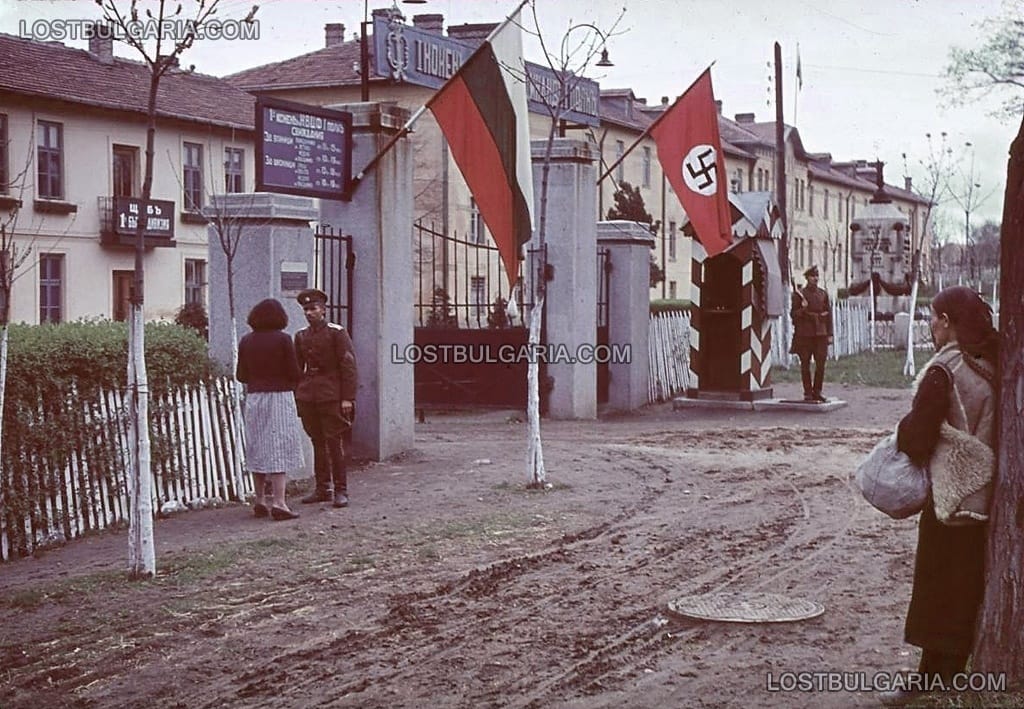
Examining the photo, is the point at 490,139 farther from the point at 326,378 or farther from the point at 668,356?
the point at 668,356

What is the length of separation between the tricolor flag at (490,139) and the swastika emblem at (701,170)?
352cm

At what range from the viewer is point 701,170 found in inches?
606

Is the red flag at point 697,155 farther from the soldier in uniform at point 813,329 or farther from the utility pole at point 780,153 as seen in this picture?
the utility pole at point 780,153

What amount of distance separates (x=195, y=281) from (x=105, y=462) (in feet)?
110

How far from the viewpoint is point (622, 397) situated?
21.2 meters

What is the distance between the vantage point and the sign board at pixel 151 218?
128ft

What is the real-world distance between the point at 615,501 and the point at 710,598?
160 inches

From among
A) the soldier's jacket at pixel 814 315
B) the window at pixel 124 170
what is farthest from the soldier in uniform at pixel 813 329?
the window at pixel 124 170

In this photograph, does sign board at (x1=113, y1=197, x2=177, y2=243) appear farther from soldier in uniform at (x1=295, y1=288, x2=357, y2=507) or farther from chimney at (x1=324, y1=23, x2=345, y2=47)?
soldier in uniform at (x1=295, y1=288, x2=357, y2=507)

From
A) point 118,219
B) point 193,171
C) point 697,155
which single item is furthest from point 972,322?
point 193,171

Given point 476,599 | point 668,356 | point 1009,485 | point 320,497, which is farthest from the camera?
point 668,356

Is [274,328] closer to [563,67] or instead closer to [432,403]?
[563,67]

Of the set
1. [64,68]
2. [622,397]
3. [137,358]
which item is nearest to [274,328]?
[137,358]

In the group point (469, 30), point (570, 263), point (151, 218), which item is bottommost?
point (570, 263)
